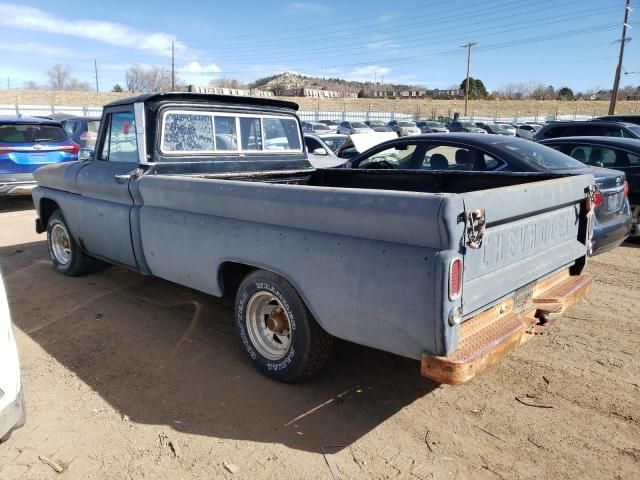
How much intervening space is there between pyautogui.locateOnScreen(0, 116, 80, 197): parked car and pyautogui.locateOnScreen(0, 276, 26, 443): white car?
312 inches

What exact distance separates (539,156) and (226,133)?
374 cm

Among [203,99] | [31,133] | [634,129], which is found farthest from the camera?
[634,129]

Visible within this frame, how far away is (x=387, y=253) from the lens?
2.58 meters

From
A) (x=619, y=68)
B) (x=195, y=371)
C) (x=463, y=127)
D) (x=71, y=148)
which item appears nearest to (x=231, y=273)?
(x=195, y=371)

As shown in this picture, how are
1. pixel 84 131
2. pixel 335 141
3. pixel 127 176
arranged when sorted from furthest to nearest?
pixel 335 141
pixel 84 131
pixel 127 176

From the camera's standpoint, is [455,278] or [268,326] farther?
[268,326]

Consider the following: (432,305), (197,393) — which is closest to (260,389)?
(197,393)

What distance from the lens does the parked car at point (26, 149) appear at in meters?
9.45

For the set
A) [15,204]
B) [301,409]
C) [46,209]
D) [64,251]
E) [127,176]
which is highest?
[127,176]

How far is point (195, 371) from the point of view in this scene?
3.69 metres

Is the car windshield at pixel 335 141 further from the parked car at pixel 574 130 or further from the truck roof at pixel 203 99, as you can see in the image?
the truck roof at pixel 203 99

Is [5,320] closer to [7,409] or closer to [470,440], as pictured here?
[7,409]

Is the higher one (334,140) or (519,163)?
(334,140)

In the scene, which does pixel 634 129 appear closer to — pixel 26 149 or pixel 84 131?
pixel 26 149
